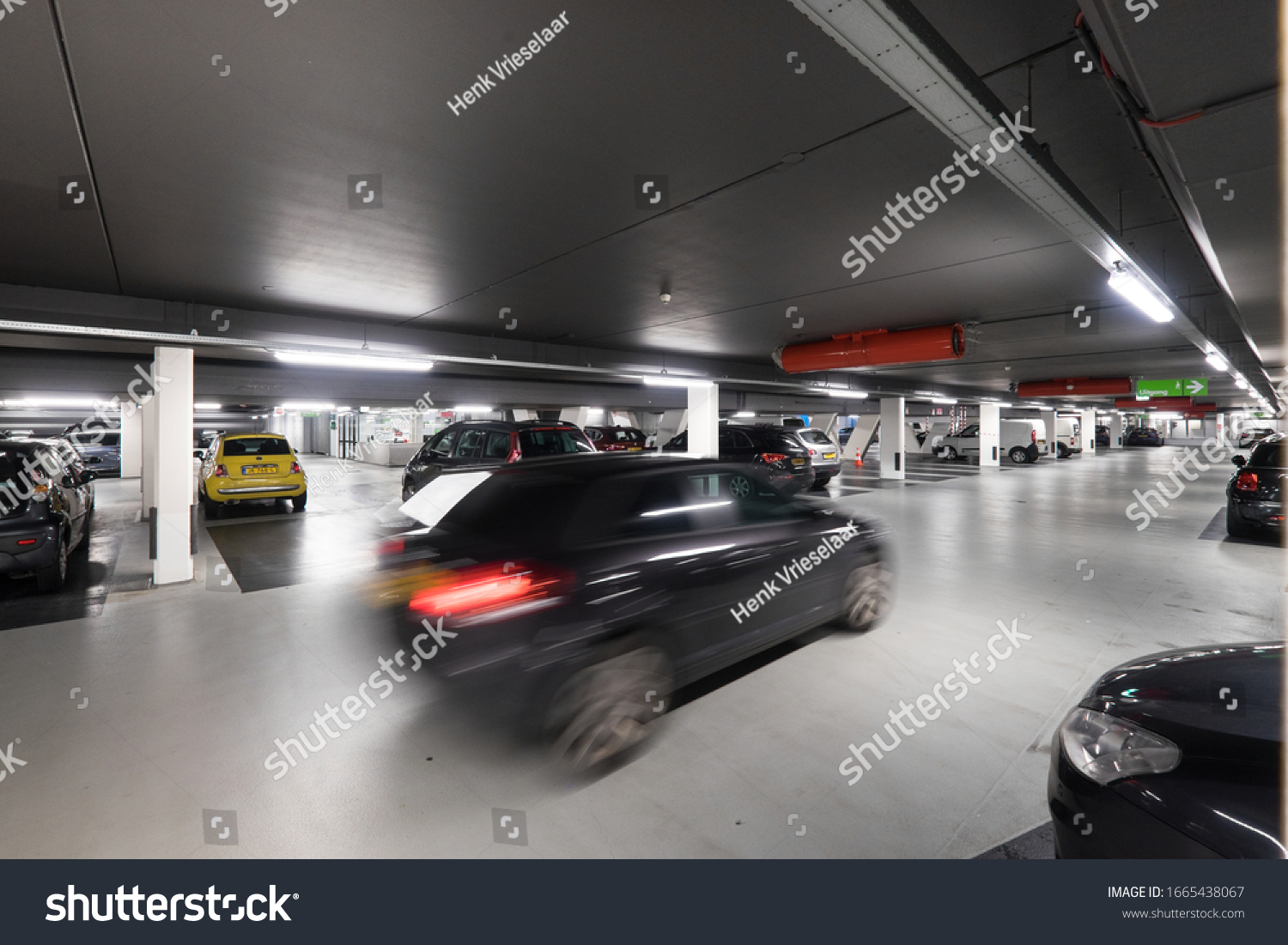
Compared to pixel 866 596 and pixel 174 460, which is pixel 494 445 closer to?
pixel 174 460

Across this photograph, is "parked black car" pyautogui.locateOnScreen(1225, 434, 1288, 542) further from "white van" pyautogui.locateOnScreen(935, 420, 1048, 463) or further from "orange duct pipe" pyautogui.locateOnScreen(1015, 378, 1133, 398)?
"white van" pyautogui.locateOnScreen(935, 420, 1048, 463)

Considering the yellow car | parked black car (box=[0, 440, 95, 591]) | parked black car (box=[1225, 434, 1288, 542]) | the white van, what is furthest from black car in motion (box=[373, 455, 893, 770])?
the white van

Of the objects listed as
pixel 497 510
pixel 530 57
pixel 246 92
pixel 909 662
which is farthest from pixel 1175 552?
pixel 246 92

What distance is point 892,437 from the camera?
18141 millimetres

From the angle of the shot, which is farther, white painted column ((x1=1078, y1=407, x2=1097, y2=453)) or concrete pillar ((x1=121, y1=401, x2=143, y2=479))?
white painted column ((x1=1078, y1=407, x2=1097, y2=453))

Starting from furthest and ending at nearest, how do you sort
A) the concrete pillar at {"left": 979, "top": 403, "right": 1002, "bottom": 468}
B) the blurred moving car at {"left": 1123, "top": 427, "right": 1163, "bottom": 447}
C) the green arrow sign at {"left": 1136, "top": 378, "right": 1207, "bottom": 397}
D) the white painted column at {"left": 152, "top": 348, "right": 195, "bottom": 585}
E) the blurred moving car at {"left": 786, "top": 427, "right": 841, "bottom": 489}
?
1. the blurred moving car at {"left": 1123, "top": 427, "right": 1163, "bottom": 447}
2. the concrete pillar at {"left": 979, "top": 403, "right": 1002, "bottom": 468}
3. the green arrow sign at {"left": 1136, "top": 378, "right": 1207, "bottom": 397}
4. the blurred moving car at {"left": 786, "top": 427, "right": 841, "bottom": 489}
5. the white painted column at {"left": 152, "top": 348, "right": 195, "bottom": 585}

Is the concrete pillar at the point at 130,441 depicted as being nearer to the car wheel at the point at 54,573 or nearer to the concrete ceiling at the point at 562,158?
the car wheel at the point at 54,573

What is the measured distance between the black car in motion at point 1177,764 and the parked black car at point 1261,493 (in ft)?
26.3

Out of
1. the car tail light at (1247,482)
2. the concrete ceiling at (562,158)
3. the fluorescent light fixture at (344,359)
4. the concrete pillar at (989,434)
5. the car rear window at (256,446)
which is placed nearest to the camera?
the concrete ceiling at (562,158)

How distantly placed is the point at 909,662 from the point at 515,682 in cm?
276

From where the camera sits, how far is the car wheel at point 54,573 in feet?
17.7

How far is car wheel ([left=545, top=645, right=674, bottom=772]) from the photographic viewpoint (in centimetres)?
258

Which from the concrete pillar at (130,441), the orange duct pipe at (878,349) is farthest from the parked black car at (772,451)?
the concrete pillar at (130,441)

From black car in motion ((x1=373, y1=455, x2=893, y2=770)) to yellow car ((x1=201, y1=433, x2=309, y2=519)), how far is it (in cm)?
874
